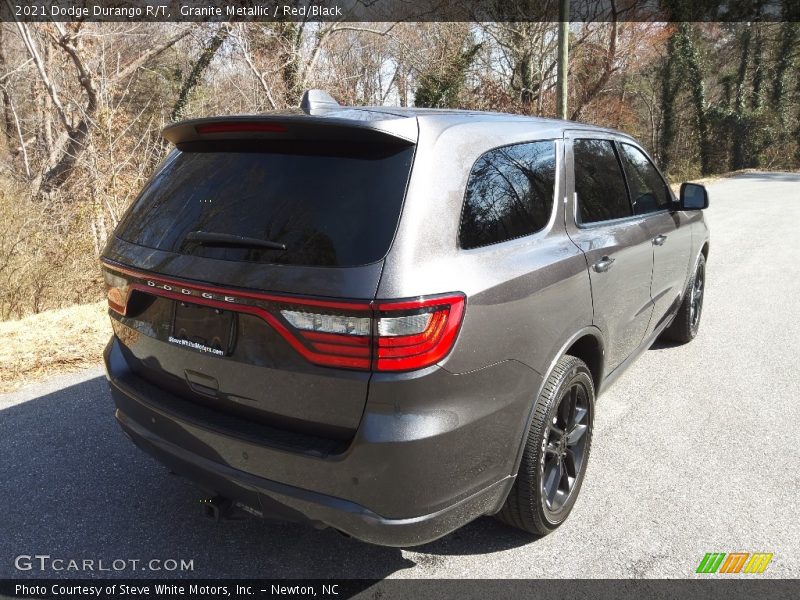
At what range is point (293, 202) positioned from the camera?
2.10 metres

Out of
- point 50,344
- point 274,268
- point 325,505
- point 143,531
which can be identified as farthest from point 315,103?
point 50,344

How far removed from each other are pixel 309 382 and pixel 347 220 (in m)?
0.55

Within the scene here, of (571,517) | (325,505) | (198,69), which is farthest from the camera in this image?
(198,69)

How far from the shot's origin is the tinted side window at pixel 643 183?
3756 millimetres

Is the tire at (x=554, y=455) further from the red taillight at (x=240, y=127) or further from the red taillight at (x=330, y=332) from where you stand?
the red taillight at (x=240, y=127)

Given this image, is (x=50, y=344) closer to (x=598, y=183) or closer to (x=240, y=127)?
(x=240, y=127)

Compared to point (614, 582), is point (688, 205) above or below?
above

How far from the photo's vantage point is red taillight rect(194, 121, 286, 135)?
7.19ft

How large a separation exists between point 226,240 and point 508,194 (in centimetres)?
114

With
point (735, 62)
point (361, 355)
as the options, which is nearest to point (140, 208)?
point (361, 355)

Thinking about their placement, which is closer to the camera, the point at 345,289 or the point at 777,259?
the point at 345,289

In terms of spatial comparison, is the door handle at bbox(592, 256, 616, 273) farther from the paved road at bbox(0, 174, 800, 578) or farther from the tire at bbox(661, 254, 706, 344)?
the tire at bbox(661, 254, 706, 344)

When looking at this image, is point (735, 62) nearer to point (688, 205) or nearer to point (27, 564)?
point (688, 205)

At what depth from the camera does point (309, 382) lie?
6.41 feet
